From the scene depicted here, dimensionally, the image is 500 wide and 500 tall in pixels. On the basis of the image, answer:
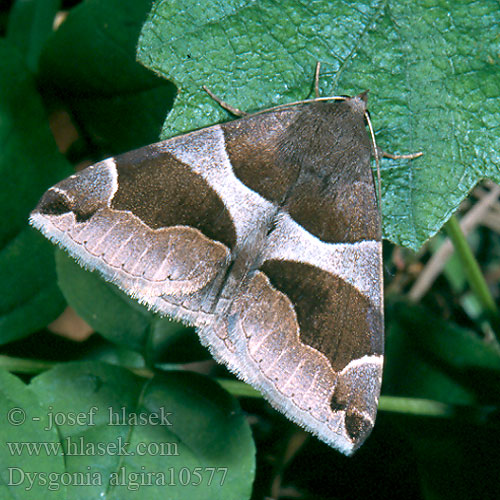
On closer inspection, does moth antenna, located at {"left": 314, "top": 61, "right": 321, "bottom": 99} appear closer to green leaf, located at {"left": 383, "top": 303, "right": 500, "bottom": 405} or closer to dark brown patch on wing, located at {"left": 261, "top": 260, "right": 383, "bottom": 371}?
dark brown patch on wing, located at {"left": 261, "top": 260, "right": 383, "bottom": 371}

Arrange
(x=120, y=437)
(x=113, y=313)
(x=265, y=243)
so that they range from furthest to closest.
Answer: (x=113, y=313) → (x=120, y=437) → (x=265, y=243)

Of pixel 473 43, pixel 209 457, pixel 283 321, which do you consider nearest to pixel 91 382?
pixel 209 457

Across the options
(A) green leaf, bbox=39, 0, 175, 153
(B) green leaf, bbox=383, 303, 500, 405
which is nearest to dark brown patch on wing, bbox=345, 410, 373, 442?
(B) green leaf, bbox=383, 303, 500, 405

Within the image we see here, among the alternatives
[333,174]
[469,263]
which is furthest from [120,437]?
[469,263]

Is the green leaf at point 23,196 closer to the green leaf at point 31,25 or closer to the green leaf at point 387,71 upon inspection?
the green leaf at point 31,25

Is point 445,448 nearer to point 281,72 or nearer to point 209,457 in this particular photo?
point 209,457

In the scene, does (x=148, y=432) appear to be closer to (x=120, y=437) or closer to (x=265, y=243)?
(x=120, y=437)
